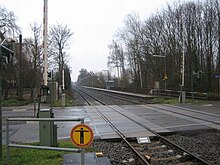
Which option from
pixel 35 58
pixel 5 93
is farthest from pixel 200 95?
pixel 5 93

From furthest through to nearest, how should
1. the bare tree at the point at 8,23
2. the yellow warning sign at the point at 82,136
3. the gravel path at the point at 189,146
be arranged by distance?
the bare tree at the point at 8,23 < the gravel path at the point at 189,146 < the yellow warning sign at the point at 82,136

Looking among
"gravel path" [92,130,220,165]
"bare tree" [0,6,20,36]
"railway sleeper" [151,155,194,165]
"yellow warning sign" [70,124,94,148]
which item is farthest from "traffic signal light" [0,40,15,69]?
"bare tree" [0,6,20,36]

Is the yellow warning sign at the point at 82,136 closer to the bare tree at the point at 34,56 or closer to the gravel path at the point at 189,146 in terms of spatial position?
the gravel path at the point at 189,146

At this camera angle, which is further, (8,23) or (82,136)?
(8,23)

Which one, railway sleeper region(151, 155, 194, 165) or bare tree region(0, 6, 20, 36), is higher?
bare tree region(0, 6, 20, 36)

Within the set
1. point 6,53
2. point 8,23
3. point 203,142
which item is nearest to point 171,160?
point 203,142

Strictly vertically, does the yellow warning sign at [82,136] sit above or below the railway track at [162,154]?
above

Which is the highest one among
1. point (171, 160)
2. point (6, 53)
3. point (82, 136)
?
point (6, 53)

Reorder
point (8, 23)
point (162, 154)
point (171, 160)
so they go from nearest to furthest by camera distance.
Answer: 1. point (171, 160)
2. point (162, 154)
3. point (8, 23)

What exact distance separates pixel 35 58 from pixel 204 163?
33.0 meters

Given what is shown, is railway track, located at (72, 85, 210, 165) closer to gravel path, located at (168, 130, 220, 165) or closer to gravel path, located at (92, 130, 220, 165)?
gravel path, located at (92, 130, 220, 165)

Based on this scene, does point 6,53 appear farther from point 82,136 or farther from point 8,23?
point 8,23

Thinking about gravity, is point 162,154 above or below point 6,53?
below

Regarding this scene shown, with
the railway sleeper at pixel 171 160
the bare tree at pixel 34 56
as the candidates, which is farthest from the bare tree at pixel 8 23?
the railway sleeper at pixel 171 160
